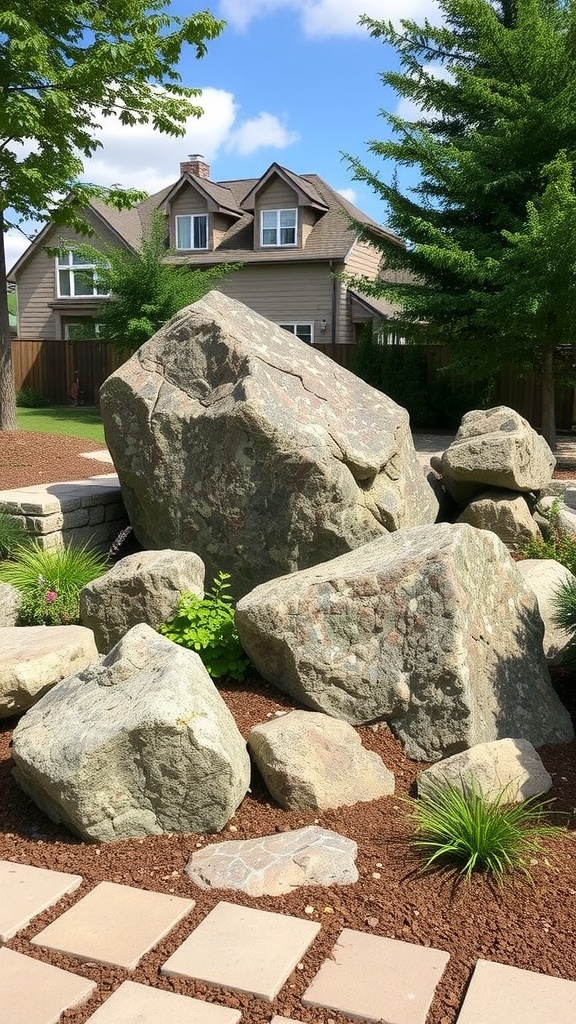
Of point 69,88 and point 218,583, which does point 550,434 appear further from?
point 218,583

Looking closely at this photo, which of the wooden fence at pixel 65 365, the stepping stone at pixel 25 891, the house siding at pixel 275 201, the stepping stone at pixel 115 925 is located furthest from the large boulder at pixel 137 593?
the house siding at pixel 275 201

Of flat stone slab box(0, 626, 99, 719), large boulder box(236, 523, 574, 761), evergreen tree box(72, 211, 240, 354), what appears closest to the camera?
large boulder box(236, 523, 574, 761)

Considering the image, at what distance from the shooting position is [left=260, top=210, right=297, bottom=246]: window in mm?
24002

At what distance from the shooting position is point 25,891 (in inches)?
108

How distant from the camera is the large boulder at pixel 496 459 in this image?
6.75 metres

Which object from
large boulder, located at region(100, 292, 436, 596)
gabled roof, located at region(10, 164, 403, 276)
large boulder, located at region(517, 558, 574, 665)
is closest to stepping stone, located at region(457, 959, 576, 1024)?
large boulder, located at region(517, 558, 574, 665)

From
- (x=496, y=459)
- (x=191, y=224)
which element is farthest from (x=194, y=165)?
(x=496, y=459)

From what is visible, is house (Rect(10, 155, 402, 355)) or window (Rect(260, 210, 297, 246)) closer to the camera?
house (Rect(10, 155, 402, 355))

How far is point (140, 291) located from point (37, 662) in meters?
15.4

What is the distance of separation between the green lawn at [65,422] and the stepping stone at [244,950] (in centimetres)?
1025

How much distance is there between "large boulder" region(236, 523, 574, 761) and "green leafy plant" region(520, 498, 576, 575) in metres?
2.28

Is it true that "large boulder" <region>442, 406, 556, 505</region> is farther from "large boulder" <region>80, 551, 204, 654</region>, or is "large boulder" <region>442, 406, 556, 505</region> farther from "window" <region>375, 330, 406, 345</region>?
"window" <region>375, 330, 406, 345</region>

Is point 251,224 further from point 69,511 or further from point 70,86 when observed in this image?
point 69,511

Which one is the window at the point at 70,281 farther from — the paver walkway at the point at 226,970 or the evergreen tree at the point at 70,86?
the paver walkway at the point at 226,970
